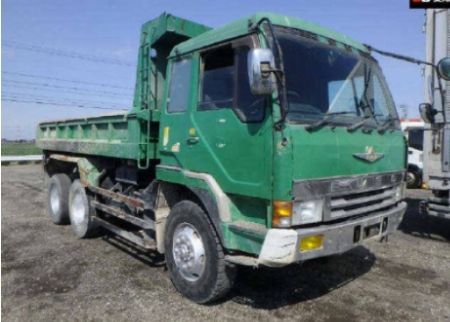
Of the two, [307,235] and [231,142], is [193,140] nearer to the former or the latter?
[231,142]

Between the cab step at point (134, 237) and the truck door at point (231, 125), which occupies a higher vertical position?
the truck door at point (231, 125)

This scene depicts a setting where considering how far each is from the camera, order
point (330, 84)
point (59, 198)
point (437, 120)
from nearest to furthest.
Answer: point (330, 84)
point (437, 120)
point (59, 198)

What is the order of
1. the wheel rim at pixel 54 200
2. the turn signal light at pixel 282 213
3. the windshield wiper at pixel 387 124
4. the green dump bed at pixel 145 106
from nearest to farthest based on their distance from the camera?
the turn signal light at pixel 282 213
the windshield wiper at pixel 387 124
the green dump bed at pixel 145 106
the wheel rim at pixel 54 200

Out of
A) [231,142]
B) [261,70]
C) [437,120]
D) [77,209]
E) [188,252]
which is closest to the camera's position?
[261,70]

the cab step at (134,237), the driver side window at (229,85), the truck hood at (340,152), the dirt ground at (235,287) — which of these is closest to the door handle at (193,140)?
the driver side window at (229,85)

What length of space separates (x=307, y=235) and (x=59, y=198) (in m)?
5.71

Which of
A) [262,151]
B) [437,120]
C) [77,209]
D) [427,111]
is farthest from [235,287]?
[437,120]

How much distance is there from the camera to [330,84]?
3.91 meters

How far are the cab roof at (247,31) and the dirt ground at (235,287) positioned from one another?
105 inches

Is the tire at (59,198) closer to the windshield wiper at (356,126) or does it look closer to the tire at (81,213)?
the tire at (81,213)

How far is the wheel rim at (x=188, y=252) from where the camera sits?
3986 mm

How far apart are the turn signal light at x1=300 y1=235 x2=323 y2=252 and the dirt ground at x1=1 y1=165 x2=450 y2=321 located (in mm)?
858

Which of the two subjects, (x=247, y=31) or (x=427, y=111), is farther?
(x=427, y=111)

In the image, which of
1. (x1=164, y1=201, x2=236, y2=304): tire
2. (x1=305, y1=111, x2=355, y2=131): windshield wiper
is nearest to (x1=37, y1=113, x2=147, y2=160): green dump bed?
(x1=164, y1=201, x2=236, y2=304): tire
